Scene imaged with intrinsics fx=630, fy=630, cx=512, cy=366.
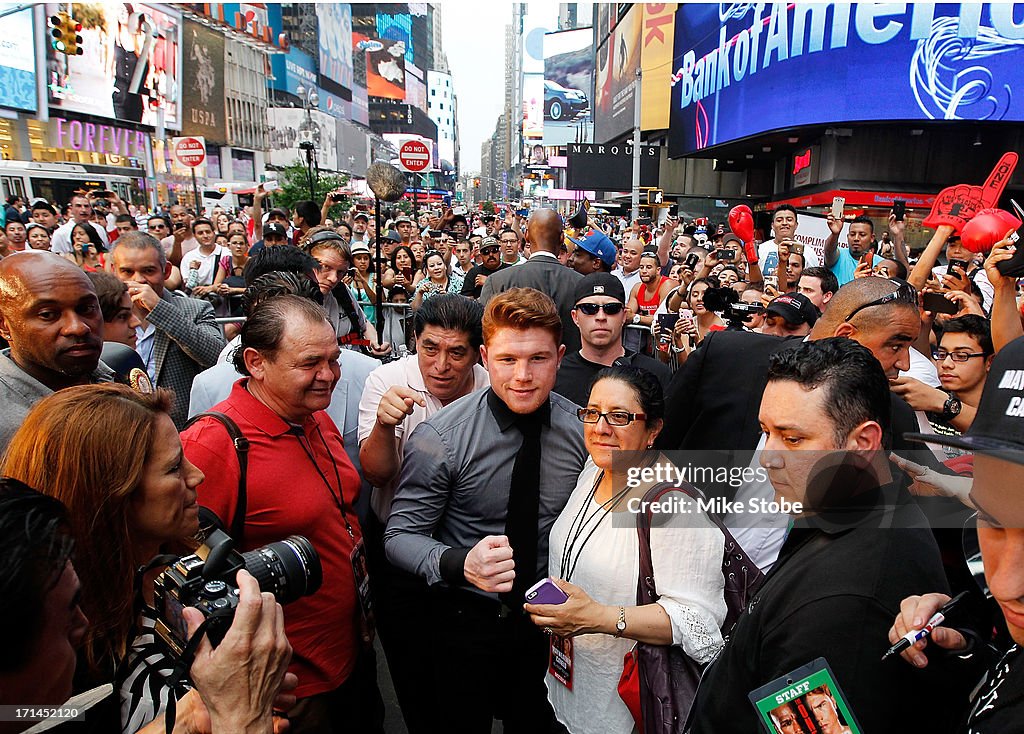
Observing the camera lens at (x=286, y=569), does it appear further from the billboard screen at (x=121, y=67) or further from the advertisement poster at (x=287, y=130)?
the advertisement poster at (x=287, y=130)

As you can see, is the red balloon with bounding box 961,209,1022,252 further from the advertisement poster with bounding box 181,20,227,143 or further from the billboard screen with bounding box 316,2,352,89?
the billboard screen with bounding box 316,2,352,89

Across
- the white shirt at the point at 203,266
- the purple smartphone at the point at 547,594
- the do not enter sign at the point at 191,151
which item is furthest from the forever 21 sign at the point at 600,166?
the purple smartphone at the point at 547,594

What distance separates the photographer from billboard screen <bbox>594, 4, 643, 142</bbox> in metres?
39.0

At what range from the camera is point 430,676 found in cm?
251

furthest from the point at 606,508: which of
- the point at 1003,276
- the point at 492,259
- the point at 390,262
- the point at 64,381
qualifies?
the point at 390,262

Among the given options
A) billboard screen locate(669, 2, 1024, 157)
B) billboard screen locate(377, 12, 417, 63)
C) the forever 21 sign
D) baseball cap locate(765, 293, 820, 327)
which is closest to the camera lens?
baseball cap locate(765, 293, 820, 327)

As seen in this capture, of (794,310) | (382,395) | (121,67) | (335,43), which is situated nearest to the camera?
(382,395)

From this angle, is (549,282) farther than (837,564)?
Yes

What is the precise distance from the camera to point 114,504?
4.97 ft

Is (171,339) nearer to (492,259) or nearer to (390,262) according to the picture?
(492,259)

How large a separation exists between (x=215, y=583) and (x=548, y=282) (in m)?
3.82

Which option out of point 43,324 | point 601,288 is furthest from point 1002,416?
point 43,324

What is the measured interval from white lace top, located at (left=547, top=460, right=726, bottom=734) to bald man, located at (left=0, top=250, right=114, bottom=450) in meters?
2.01

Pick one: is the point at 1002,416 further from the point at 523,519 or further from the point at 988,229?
the point at 988,229
